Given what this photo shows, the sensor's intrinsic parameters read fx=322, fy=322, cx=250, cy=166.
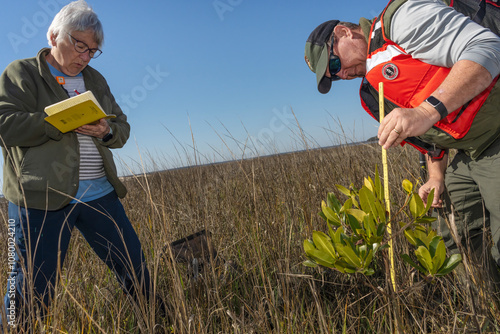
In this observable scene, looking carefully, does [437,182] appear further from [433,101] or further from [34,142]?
[34,142]

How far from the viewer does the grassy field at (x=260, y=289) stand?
3.55 feet

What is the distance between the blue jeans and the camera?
123 cm

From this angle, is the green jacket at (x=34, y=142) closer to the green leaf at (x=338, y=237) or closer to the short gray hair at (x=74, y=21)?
the short gray hair at (x=74, y=21)

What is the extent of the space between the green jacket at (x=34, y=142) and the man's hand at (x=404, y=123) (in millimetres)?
1137

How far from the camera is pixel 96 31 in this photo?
58.4 inches

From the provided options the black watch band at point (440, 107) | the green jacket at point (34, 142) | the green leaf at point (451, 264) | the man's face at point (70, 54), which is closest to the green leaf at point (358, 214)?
the green leaf at point (451, 264)

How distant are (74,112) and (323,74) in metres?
1.06

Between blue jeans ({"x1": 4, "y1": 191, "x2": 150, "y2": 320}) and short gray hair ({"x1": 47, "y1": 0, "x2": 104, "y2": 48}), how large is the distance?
752 mm

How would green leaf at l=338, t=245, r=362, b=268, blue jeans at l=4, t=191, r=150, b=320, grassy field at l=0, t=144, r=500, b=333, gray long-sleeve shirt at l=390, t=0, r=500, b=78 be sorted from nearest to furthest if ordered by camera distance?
green leaf at l=338, t=245, r=362, b=268
gray long-sleeve shirt at l=390, t=0, r=500, b=78
grassy field at l=0, t=144, r=500, b=333
blue jeans at l=4, t=191, r=150, b=320

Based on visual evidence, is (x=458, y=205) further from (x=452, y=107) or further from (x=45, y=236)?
(x=45, y=236)

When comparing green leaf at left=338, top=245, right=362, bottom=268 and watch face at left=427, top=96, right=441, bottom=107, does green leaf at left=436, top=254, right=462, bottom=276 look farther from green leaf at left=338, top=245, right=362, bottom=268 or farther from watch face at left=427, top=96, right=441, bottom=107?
watch face at left=427, top=96, right=441, bottom=107

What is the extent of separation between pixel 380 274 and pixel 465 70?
1.18 metres

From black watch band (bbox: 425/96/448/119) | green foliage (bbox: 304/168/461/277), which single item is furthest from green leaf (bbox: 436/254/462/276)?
black watch band (bbox: 425/96/448/119)

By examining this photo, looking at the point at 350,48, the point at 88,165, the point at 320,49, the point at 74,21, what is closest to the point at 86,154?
the point at 88,165
